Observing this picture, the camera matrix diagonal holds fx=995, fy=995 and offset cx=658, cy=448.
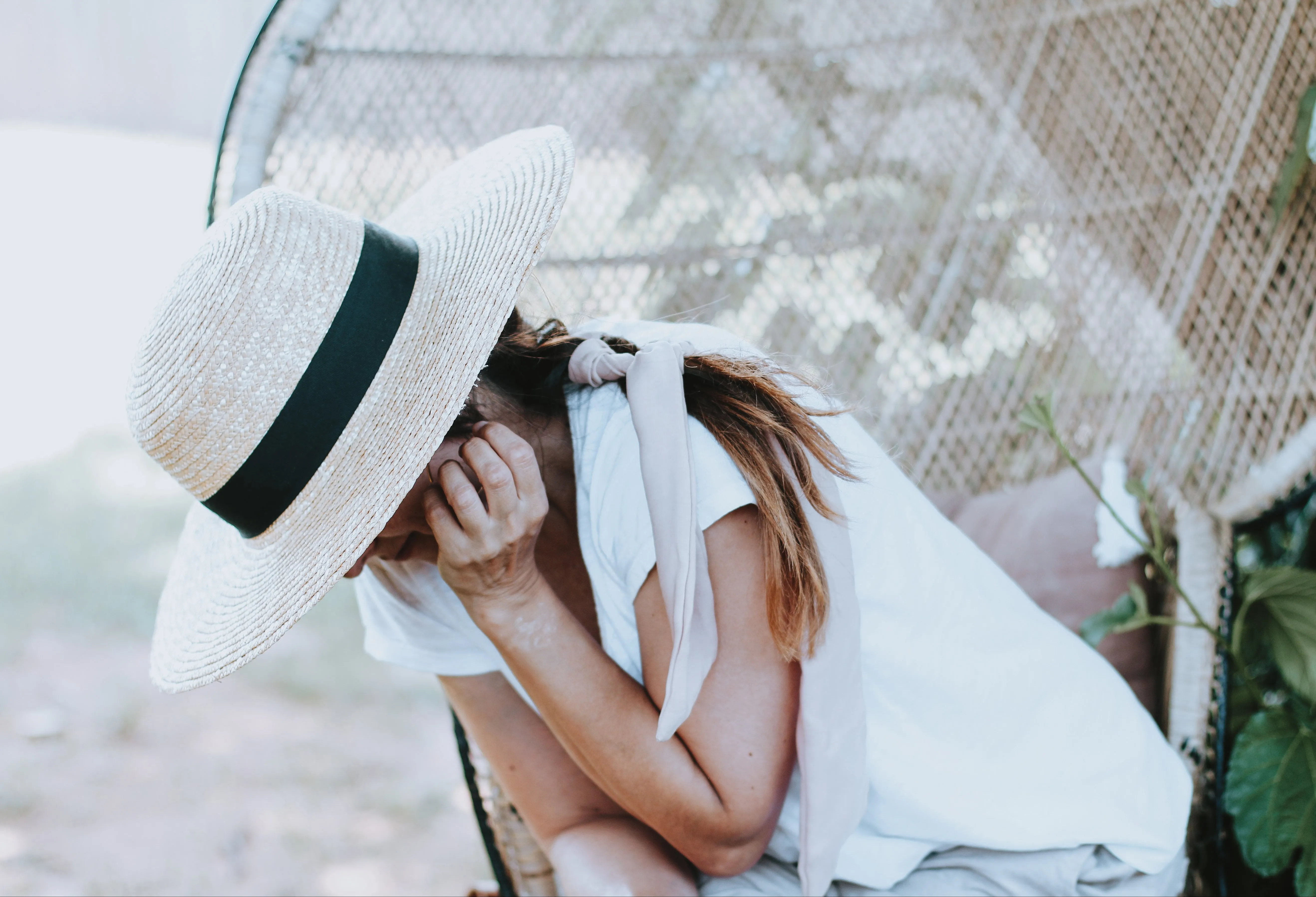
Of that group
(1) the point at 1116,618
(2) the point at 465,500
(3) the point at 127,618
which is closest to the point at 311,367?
(2) the point at 465,500

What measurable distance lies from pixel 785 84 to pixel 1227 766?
124cm

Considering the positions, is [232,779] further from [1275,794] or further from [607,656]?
[1275,794]

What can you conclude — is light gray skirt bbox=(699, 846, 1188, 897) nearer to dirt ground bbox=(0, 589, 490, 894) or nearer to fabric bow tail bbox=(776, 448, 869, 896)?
fabric bow tail bbox=(776, 448, 869, 896)

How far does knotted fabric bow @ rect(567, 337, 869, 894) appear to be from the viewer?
2.91 feet

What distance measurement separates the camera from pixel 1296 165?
149cm

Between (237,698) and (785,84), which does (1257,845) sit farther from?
(237,698)

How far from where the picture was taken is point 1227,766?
132cm

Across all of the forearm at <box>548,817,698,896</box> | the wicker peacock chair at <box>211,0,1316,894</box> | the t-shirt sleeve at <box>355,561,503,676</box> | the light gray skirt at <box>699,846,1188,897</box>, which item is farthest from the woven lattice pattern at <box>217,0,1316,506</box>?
the forearm at <box>548,817,698,896</box>

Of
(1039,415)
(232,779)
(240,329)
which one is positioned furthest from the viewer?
(232,779)

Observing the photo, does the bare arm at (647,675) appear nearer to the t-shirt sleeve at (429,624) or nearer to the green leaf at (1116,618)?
the t-shirt sleeve at (429,624)

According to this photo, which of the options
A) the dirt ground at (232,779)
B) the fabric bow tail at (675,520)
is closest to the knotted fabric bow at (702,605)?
the fabric bow tail at (675,520)

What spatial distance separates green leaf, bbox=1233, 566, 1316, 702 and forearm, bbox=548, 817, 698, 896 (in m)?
0.81

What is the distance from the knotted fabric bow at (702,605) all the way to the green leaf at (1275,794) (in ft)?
1.95

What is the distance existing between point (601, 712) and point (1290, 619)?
96cm
